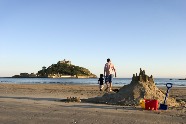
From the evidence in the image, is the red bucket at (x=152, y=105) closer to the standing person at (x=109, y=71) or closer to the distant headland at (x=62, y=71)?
the standing person at (x=109, y=71)

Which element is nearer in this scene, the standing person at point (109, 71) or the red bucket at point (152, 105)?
the red bucket at point (152, 105)

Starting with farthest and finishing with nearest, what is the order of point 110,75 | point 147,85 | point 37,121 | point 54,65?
point 54,65
point 110,75
point 147,85
point 37,121

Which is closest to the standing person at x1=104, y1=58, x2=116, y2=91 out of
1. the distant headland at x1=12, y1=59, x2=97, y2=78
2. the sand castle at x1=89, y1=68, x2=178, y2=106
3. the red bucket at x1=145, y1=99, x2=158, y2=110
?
the sand castle at x1=89, y1=68, x2=178, y2=106

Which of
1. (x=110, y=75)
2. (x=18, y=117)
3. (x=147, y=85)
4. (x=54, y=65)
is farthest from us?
(x=54, y=65)

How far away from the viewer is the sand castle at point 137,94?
434 inches

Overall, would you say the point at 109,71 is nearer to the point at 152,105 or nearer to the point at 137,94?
the point at 137,94

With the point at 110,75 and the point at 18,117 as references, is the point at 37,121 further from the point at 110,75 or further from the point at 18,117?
the point at 110,75

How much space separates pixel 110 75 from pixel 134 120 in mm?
9873

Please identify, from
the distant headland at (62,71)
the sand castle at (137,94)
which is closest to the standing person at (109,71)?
the sand castle at (137,94)

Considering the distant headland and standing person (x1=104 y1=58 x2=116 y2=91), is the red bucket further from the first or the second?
the distant headland

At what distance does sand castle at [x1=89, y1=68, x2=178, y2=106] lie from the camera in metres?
11.0

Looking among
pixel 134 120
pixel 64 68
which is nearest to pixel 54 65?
pixel 64 68

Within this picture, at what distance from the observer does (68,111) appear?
8.51m

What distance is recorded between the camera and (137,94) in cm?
1136
